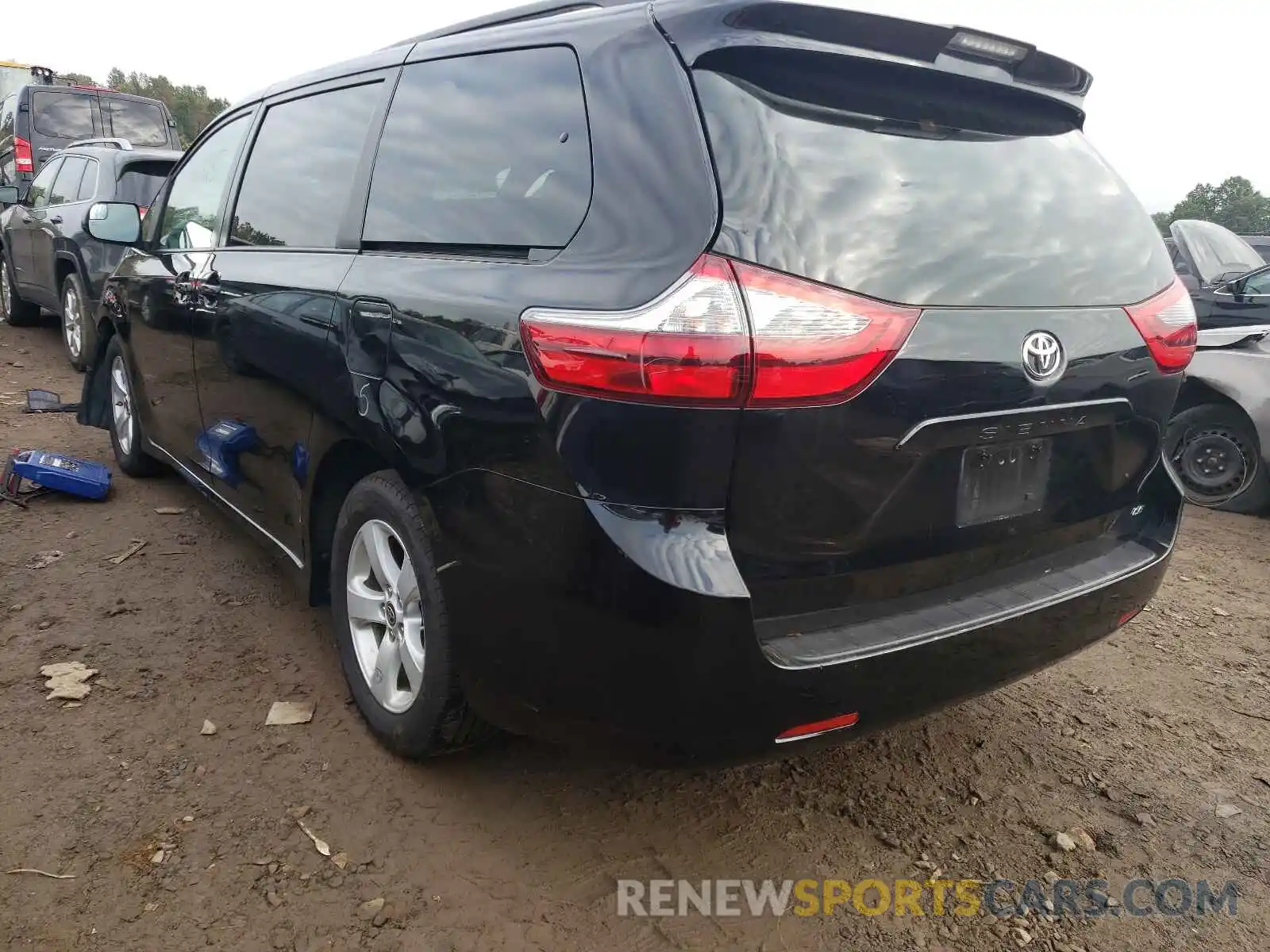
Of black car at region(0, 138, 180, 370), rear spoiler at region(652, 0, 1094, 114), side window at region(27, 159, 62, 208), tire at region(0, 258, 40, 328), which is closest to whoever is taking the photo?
rear spoiler at region(652, 0, 1094, 114)

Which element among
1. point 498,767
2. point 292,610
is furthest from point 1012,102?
point 292,610

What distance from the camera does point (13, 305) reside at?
8.84m

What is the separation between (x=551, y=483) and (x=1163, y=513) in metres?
1.73

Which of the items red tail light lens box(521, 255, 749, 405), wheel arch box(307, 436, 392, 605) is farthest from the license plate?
wheel arch box(307, 436, 392, 605)

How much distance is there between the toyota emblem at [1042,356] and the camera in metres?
1.89

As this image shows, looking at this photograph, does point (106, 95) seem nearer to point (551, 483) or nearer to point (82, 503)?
point (82, 503)

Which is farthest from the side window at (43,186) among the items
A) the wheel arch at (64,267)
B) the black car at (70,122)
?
the black car at (70,122)

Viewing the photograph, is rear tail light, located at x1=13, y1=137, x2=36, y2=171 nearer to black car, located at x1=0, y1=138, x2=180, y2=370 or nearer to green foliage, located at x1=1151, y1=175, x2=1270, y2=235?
black car, located at x1=0, y1=138, x2=180, y2=370

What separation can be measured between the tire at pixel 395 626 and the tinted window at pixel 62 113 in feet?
44.4

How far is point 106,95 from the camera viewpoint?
13.2 m

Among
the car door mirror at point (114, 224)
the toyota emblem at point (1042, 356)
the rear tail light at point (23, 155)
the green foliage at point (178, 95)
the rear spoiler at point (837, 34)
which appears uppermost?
the green foliage at point (178, 95)

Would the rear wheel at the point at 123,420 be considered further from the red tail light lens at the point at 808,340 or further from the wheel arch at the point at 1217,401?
the wheel arch at the point at 1217,401

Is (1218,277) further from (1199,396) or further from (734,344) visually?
(734,344)

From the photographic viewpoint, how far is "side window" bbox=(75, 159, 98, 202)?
7105 millimetres
